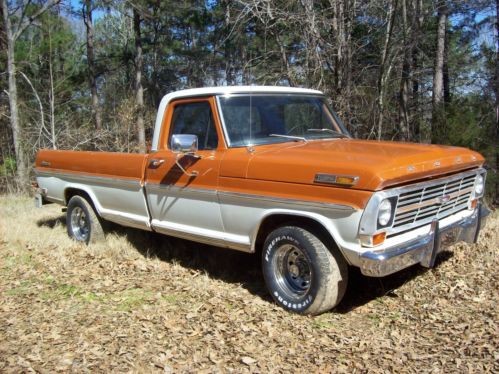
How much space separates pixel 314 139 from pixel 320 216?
138 centimetres

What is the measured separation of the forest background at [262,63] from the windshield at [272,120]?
12.2ft

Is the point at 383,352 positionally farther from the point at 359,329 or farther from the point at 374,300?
the point at 374,300

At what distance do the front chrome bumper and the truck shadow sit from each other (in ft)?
2.39

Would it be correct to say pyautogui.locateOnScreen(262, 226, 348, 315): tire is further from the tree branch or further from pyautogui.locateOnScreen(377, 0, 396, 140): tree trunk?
the tree branch

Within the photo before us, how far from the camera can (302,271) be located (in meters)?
4.45

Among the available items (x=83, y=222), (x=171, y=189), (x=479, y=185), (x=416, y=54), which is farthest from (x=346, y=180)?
(x=416, y=54)

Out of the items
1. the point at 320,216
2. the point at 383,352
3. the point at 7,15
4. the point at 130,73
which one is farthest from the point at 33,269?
the point at 130,73

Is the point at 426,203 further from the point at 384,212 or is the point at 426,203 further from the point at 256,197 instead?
the point at 256,197

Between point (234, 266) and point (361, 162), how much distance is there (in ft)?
8.38

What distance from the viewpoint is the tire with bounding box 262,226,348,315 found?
4164 mm

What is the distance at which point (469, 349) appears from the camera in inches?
146

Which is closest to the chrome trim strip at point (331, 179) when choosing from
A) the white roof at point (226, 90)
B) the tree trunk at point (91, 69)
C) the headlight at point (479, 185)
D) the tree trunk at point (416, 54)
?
the white roof at point (226, 90)

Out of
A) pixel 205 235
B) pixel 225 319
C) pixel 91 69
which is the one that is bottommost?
pixel 225 319

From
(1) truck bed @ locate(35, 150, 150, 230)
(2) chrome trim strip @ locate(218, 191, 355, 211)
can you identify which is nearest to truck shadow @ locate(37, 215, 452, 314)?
(1) truck bed @ locate(35, 150, 150, 230)
